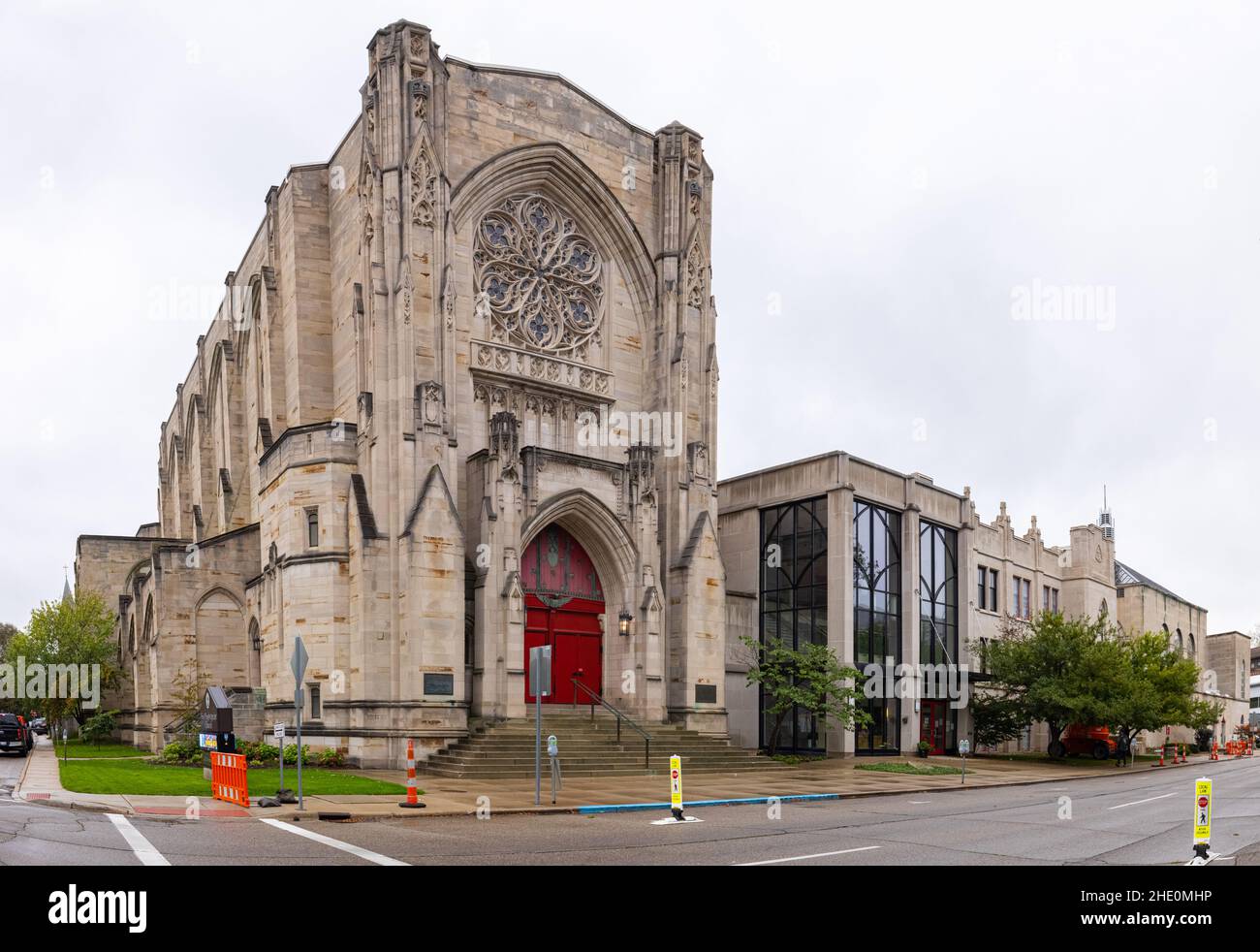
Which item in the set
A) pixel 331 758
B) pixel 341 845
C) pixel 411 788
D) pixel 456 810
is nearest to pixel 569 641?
pixel 331 758

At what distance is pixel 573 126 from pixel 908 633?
22055mm

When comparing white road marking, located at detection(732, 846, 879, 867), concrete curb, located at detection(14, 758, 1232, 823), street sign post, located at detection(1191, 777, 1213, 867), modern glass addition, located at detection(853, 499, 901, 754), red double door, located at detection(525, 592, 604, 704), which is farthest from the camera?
modern glass addition, located at detection(853, 499, 901, 754)

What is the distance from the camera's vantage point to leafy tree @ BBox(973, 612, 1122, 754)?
39.0 metres

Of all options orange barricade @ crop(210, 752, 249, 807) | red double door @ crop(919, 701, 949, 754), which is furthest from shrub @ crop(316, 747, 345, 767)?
red double door @ crop(919, 701, 949, 754)

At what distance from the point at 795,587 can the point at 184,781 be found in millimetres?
23416

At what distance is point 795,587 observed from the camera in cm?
3919

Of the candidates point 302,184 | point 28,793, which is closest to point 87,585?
point 302,184

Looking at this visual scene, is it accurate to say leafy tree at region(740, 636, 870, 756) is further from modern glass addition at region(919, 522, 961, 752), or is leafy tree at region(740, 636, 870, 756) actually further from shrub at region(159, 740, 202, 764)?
shrub at region(159, 740, 202, 764)

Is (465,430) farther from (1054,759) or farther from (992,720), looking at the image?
(1054,759)

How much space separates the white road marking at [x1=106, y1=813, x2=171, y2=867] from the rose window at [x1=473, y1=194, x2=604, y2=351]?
796 inches

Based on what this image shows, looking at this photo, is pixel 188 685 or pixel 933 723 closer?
pixel 188 685

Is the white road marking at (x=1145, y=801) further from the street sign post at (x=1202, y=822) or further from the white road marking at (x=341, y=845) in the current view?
the white road marking at (x=341, y=845)

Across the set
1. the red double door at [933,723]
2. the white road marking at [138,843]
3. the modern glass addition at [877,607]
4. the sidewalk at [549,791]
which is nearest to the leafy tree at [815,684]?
the sidewalk at [549,791]
